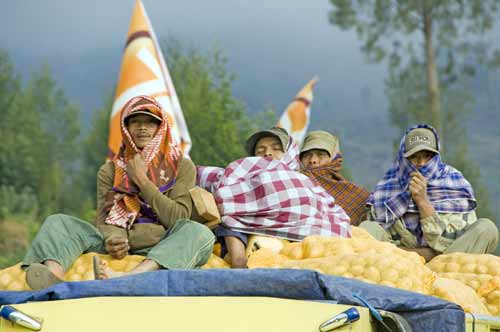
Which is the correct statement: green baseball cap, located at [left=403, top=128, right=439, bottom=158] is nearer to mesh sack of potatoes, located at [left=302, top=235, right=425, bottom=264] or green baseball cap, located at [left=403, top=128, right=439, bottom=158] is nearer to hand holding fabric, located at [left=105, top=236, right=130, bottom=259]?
mesh sack of potatoes, located at [left=302, top=235, right=425, bottom=264]

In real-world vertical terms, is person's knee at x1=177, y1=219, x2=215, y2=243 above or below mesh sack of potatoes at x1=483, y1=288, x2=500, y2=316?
above

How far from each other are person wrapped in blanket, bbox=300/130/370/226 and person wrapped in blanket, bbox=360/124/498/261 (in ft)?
0.56

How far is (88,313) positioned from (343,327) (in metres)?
0.79

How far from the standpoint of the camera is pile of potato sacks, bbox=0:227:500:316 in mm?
3865

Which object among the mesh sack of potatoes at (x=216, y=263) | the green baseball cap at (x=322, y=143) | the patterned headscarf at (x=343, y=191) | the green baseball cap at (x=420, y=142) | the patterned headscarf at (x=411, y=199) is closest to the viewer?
the mesh sack of potatoes at (x=216, y=263)

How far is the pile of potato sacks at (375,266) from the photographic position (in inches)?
152

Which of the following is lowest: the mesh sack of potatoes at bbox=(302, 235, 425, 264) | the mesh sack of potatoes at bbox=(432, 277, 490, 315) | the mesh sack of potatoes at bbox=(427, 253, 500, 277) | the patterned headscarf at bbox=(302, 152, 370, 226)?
the patterned headscarf at bbox=(302, 152, 370, 226)

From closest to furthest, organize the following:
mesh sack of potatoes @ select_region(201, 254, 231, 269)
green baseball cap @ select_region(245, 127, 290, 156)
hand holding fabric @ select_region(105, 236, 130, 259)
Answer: hand holding fabric @ select_region(105, 236, 130, 259) → mesh sack of potatoes @ select_region(201, 254, 231, 269) → green baseball cap @ select_region(245, 127, 290, 156)

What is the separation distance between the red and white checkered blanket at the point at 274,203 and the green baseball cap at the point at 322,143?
1664mm

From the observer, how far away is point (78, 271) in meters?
4.60

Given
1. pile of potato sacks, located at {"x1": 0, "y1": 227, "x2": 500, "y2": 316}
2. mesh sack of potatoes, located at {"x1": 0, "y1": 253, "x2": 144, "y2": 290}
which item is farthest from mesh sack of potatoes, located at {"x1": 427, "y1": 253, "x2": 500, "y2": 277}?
mesh sack of potatoes, located at {"x1": 0, "y1": 253, "x2": 144, "y2": 290}

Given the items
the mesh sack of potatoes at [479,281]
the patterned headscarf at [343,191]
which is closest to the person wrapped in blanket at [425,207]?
the patterned headscarf at [343,191]

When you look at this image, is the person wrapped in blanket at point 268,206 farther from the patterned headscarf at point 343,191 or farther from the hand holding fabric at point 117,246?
the patterned headscarf at point 343,191

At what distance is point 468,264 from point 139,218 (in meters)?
1.66
